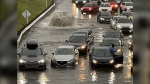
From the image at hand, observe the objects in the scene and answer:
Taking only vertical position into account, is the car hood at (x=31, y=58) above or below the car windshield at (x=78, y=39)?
below

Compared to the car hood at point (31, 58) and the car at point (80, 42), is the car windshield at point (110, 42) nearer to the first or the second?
the car at point (80, 42)

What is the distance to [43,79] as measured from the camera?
21000 mm

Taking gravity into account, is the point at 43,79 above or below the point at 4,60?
below

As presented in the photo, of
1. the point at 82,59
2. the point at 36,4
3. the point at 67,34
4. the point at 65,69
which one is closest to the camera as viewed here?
the point at 65,69

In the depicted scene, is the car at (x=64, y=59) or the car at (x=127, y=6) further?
the car at (x=127, y=6)

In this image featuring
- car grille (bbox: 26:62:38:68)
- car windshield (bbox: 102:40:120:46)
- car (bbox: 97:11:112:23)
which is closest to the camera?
car grille (bbox: 26:62:38:68)

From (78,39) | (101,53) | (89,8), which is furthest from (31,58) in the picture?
(89,8)

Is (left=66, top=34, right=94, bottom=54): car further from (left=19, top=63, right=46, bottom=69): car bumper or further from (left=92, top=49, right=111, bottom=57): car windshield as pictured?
(left=19, top=63, right=46, bottom=69): car bumper

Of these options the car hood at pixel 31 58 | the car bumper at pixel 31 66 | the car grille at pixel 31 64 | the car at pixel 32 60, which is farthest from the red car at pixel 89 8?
the car grille at pixel 31 64

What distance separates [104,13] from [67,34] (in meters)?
9.86

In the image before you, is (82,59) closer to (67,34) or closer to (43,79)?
(43,79)

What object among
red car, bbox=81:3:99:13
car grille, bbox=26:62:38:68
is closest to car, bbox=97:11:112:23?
red car, bbox=81:3:99:13

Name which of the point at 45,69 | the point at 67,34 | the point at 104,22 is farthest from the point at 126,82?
the point at 104,22

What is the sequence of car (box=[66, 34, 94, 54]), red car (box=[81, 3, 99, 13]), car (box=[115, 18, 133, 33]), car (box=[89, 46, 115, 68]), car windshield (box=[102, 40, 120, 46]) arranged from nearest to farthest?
car (box=[89, 46, 115, 68]), car windshield (box=[102, 40, 120, 46]), car (box=[66, 34, 94, 54]), car (box=[115, 18, 133, 33]), red car (box=[81, 3, 99, 13])
